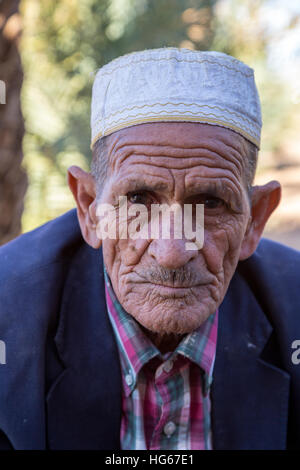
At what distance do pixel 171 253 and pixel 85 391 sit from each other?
782 millimetres

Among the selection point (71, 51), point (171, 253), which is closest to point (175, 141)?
point (171, 253)

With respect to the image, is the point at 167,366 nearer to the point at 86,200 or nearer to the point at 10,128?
the point at 86,200

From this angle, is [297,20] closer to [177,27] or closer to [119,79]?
[177,27]

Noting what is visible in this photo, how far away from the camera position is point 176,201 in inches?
71.3

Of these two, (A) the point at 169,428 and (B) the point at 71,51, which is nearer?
(A) the point at 169,428

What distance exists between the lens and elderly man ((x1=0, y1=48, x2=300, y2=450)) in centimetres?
181

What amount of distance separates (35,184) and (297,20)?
4.88 metres

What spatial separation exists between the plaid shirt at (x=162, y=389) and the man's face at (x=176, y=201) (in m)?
0.26

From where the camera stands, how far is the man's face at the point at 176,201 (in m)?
1.78

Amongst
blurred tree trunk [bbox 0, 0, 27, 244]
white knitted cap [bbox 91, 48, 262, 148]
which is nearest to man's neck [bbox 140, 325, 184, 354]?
white knitted cap [bbox 91, 48, 262, 148]

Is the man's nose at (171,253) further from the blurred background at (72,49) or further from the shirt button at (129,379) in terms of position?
the blurred background at (72,49)

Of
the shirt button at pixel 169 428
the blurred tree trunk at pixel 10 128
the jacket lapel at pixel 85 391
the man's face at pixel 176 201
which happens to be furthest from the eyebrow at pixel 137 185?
the blurred tree trunk at pixel 10 128

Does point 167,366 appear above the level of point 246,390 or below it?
above

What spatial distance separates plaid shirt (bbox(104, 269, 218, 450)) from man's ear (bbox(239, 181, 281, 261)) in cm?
45
